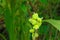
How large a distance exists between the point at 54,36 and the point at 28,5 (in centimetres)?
21

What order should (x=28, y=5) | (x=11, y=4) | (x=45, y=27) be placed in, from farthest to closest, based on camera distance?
(x=45, y=27), (x=28, y=5), (x=11, y=4)

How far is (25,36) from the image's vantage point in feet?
2.29

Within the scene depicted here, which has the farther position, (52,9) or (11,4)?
(52,9)

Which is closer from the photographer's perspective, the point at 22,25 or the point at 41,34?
the point at 22,25

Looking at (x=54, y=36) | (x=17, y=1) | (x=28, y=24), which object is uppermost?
(x=17, y=1)

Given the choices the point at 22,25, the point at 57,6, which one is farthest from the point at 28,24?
the point at 57,6

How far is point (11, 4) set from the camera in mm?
661

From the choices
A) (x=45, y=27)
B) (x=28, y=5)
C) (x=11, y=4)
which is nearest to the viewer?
(x=11, y=4)

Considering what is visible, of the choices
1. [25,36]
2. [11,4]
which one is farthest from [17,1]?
[25,36]

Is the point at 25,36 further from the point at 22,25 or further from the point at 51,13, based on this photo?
the point at 51,13

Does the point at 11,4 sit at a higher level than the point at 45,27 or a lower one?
higher

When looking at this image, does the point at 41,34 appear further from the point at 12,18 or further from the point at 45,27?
the point at 12,18

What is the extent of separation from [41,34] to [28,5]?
176 mm

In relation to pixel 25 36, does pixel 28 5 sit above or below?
above
